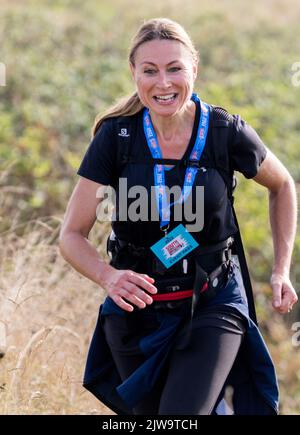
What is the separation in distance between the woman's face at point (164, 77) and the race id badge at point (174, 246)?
0.46 m

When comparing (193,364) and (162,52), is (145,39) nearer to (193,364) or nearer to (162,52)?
(162,52)

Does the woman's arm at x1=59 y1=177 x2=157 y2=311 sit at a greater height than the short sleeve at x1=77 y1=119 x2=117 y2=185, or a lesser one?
lesser

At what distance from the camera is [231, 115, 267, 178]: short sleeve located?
3598 millimetres

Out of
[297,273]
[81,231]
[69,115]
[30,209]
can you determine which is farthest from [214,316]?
[69,115]

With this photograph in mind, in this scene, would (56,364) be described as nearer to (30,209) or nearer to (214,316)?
(214,316)

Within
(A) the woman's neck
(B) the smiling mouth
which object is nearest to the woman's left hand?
(A) the woman's neck

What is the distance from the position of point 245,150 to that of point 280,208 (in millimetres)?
382

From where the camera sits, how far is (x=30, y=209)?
815 cm

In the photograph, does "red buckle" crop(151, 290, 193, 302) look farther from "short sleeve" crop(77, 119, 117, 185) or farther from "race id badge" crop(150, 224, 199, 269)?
"short sleeve" crop(77, 119, 117, 185)

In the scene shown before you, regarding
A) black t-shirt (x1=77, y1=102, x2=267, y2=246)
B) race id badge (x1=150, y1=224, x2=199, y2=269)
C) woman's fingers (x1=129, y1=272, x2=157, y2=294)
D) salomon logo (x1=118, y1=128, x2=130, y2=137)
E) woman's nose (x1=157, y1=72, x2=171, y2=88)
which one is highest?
woman's nose (x1=157, y1=72, x2=171, y2=88)

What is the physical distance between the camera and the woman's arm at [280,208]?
12.3 feet

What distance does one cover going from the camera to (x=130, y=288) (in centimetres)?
330

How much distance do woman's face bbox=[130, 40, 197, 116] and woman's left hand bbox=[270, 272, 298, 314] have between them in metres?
0.78

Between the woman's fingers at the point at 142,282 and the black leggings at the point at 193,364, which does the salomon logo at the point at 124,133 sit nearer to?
the woman's fingers at the point at 142,282
